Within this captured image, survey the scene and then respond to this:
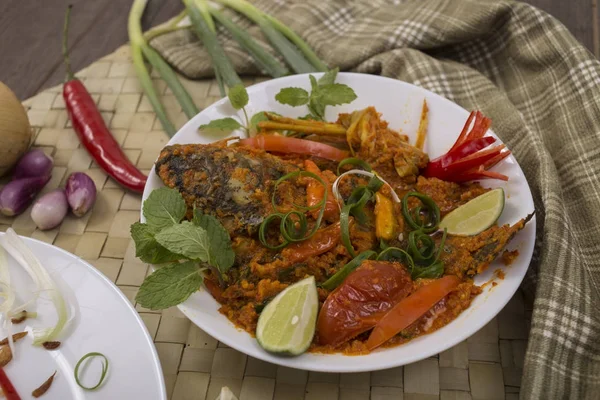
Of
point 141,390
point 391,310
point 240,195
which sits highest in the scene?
point 240,195

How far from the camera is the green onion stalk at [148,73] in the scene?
3.45 meters

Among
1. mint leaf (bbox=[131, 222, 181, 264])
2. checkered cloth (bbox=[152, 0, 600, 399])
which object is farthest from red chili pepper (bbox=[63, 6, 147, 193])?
mint leaf (bbox=[131, 222, 181, 264])

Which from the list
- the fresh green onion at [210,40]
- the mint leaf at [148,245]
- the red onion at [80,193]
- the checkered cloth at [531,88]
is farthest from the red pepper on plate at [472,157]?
the red onion at [80,193]

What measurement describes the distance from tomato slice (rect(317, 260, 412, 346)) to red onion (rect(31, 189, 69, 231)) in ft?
5.46

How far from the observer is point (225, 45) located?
12.8 ft

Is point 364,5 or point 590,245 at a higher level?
point 364,5

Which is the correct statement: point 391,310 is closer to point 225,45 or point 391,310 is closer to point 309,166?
point 309,166

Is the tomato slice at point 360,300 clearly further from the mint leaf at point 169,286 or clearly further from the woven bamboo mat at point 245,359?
the mint leaf at point 169,286

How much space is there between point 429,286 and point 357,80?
1298mm

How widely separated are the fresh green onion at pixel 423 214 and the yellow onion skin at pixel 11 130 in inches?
84.5

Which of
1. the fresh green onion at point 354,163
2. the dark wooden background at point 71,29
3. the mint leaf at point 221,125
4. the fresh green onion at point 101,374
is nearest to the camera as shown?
the fresh green onion at point 101,374

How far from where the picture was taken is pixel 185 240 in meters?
2.18

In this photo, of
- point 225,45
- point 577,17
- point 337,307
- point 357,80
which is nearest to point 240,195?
point 337,307

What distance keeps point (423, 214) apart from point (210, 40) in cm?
192
